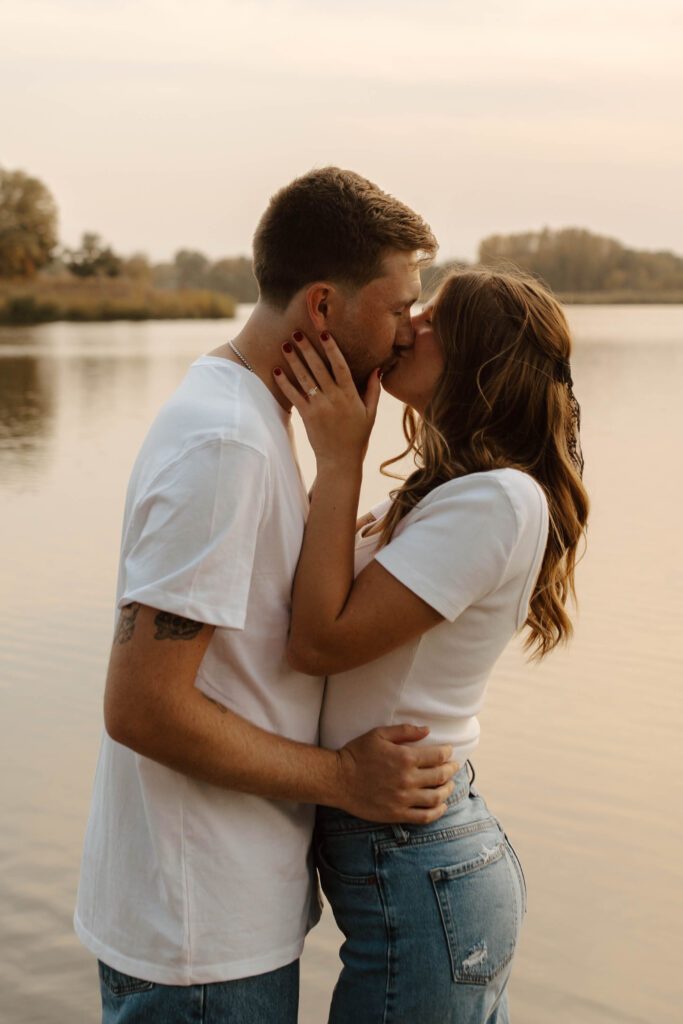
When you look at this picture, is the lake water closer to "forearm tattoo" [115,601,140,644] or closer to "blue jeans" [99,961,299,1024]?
"forearm tattoo" [115,601,140,644]

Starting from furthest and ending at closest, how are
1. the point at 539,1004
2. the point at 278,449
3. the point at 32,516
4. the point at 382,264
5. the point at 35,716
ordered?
the point at 32,516, the point at 35,716, the point at 539,1004, the point at 382,264, the point at 278,449

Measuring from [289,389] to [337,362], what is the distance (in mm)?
109

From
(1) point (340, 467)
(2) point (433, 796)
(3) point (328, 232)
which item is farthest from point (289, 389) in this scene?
(2) point (433, 796)

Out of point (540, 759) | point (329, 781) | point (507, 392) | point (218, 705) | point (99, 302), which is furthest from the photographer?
point (99, 302)

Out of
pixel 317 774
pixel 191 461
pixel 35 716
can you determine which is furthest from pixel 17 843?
pixel 191 461

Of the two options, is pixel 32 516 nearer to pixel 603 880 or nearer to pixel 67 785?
pixel 67 785

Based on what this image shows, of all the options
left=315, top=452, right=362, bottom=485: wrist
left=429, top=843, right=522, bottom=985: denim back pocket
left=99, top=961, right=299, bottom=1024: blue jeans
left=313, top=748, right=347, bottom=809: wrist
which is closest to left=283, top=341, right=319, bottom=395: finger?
left=315, top=452, right=362, bottom=485: wrist

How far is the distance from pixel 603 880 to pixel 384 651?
9.99 ft

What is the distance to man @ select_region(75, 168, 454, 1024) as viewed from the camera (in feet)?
5.35

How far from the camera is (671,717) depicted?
598 cm

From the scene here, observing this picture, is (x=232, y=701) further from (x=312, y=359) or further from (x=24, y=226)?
(x=24, y=226)

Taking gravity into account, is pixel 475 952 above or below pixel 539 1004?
above

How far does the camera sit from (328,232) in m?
1.90

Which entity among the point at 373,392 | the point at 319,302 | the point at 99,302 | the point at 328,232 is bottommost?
the point at 99,302
